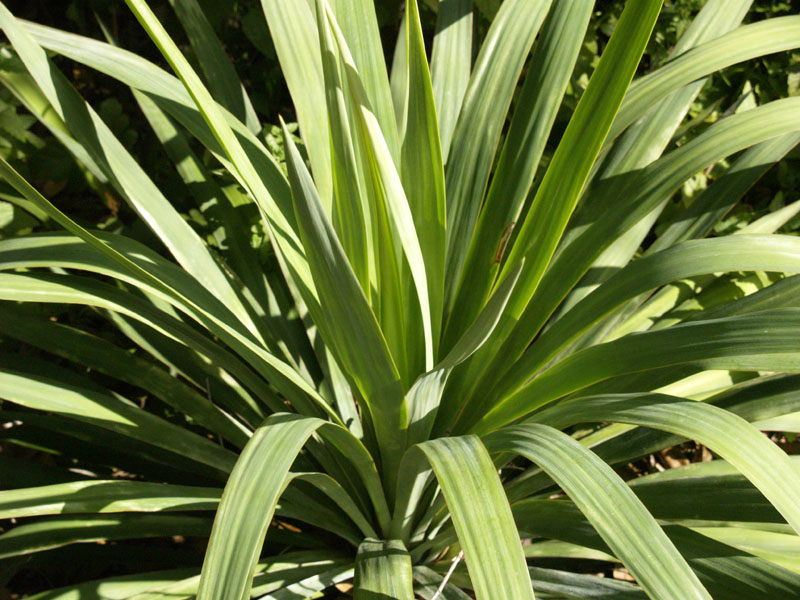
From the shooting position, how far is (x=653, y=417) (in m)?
0.79

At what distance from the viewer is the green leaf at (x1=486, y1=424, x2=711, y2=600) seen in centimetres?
68

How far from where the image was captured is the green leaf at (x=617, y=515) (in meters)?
0.68

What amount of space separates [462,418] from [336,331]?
14.1 inches

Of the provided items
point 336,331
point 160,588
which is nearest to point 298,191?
point 336,331

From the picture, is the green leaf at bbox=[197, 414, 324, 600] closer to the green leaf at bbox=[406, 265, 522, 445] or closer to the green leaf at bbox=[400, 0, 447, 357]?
the green leaf at bbox=[406, 265, 522, 445]

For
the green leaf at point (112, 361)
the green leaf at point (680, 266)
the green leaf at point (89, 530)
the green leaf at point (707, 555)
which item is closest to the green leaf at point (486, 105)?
Answer: the green leaf at point (680, 266)

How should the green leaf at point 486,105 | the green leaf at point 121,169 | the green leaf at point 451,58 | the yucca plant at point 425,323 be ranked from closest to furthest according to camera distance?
the yucca plant at point 425,323 < the green leaf at point 121,169 < the green leaf at point 486,105 < the green leaf at point 451,58

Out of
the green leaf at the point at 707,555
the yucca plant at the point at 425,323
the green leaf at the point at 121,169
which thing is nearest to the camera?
the yucca plant at the point at 425,323

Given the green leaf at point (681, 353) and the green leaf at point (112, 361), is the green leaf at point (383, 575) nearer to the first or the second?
the green leaf at point (681, 353)

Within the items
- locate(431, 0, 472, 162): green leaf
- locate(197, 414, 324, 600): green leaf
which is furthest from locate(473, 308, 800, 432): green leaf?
locate(431, 0, 472, 162): green leaf

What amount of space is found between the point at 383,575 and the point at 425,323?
13.8 inches

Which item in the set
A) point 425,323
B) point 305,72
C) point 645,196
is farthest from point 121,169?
point 645,196

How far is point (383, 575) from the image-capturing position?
0.96 m

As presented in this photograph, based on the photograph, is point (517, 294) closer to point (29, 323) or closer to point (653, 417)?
point (653, 417)
